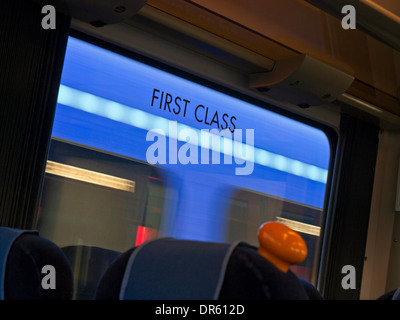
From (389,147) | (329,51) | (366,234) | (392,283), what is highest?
(329,51)

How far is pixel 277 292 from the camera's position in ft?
3.83

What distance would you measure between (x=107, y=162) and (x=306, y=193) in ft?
6.94

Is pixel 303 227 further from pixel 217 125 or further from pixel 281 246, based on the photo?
pixel 281 246

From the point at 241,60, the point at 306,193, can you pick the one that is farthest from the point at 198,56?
the point at 306,193

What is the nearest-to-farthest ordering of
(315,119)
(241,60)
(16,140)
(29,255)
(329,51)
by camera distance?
(29,255) < (16,140) < (241,60) < (329,51) < (315,119)

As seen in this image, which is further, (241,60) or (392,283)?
(392,283)

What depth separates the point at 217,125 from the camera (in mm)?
4664

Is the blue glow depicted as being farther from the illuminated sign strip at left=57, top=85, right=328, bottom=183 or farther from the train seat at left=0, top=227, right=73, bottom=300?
the train seat at left=0, top=227, right=73, bottom=300

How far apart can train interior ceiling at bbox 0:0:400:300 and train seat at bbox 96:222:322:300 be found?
83.9 inches

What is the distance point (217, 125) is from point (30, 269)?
3.29 metres

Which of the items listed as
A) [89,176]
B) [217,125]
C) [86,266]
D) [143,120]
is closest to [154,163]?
[143,120]

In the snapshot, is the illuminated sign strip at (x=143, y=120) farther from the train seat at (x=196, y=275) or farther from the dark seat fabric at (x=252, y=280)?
the dark seat fabric at (x=252, y=280)

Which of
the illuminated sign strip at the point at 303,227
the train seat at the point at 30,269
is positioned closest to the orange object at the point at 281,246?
the train seat at the point at 30,269
